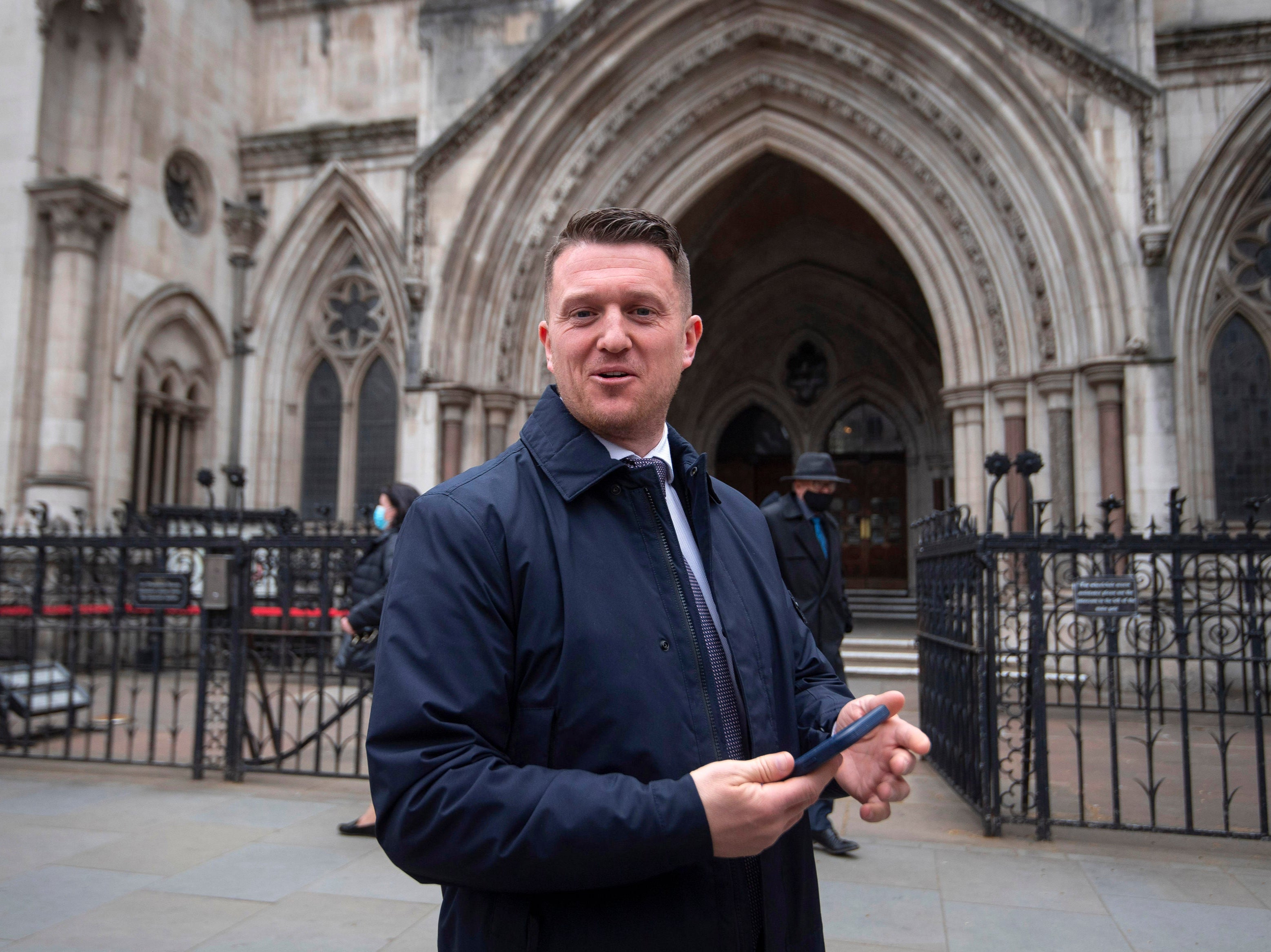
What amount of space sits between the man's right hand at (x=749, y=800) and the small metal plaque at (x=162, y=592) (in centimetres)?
624

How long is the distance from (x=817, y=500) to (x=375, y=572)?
273cm

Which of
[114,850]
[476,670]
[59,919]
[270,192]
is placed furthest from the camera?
[270,192]

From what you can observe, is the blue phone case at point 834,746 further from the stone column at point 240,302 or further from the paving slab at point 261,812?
the stone column at point 240,302

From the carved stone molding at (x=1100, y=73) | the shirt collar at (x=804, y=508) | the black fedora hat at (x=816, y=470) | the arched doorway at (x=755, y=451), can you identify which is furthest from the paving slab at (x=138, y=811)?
the arched doorway at (x=755, y=451)

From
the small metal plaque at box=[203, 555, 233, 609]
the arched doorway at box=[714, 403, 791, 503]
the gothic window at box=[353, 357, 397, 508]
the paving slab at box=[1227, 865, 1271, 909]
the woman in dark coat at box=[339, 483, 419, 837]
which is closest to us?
the paving slab at box=[1227, 865, 1271, 909]

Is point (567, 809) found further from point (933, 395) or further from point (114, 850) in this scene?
point (933, 395)

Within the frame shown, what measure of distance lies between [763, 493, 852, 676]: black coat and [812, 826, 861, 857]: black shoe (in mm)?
957

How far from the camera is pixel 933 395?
16.0 metres

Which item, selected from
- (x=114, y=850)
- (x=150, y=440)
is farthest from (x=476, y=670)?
(x=150, y=440)

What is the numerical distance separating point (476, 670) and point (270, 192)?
14.6m

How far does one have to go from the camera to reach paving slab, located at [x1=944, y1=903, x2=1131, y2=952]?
11.3ft

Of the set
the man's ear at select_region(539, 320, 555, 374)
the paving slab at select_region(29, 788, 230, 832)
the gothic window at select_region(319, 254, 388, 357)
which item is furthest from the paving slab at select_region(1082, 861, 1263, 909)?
the gothic window at select_region(319, 254, 388, 357)

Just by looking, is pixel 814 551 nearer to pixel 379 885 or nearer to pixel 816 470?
pixel 816 470

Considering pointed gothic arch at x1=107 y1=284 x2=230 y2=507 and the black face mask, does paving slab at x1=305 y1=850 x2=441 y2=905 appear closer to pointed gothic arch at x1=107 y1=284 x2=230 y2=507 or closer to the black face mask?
the black face mask
